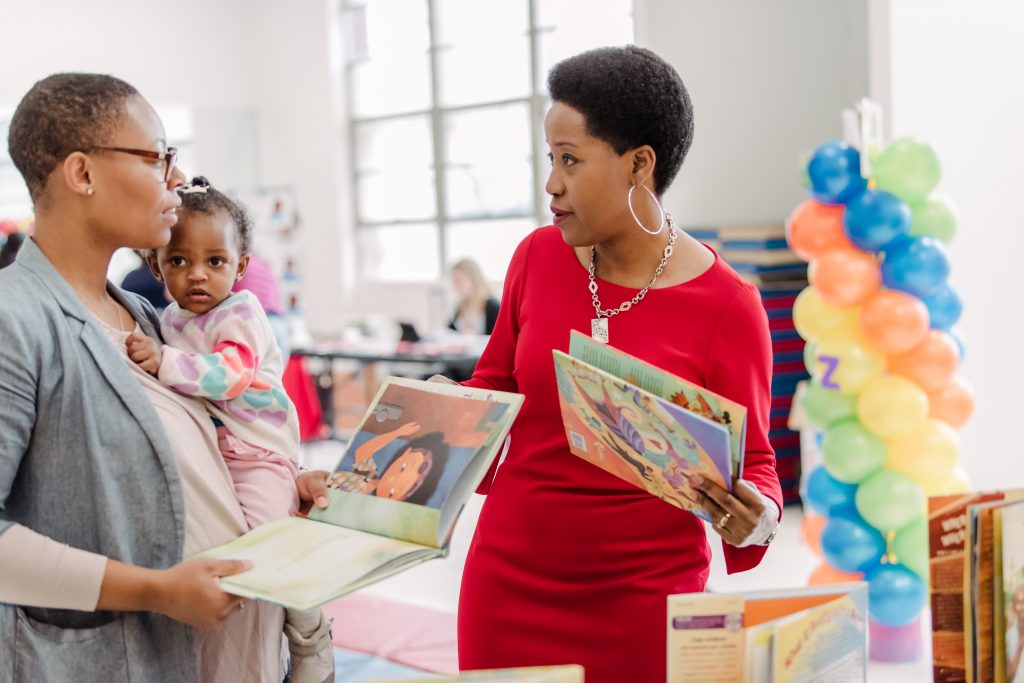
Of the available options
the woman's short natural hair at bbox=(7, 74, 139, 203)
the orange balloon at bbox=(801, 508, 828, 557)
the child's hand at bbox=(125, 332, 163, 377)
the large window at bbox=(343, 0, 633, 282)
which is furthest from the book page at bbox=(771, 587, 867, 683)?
the large window at bbox=(343, 0, 633, 282)

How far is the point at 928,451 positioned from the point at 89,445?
2.96 meters

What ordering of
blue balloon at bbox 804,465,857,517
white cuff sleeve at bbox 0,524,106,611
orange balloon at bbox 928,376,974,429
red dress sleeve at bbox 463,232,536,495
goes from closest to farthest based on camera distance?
1. white cuff sleeve at bbox 0,524,106,611
2. red dress sleeve at bbox 463,232,536,495
3. orange balloon at bbox 928,376,974,429
4. blue balloon at bbox 804,465,857,517

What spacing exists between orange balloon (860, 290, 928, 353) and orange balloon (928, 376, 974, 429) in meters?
0.20

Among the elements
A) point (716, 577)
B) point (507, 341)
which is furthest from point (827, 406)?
point (507, 341)

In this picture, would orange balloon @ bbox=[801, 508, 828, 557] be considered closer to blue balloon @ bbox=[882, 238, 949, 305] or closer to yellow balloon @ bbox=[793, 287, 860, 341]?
yellow balloon @ bbox=[793, 287, 860, 341]

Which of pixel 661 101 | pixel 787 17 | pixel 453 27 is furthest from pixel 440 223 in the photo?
pixel 661 101

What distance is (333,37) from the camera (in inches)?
407

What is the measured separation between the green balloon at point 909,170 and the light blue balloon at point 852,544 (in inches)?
44.4

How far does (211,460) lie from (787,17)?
6.31 m

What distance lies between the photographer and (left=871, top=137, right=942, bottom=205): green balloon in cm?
348

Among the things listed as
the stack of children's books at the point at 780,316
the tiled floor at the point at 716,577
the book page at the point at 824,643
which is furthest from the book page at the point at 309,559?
the stack of children's books at the point at 780,316

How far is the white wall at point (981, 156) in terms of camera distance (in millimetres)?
4203

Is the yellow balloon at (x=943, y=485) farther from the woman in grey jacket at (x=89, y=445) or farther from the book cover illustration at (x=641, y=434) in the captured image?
the woman in grey jacket at (x=89, y=445)

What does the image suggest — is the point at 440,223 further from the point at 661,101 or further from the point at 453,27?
the point at 661,101
